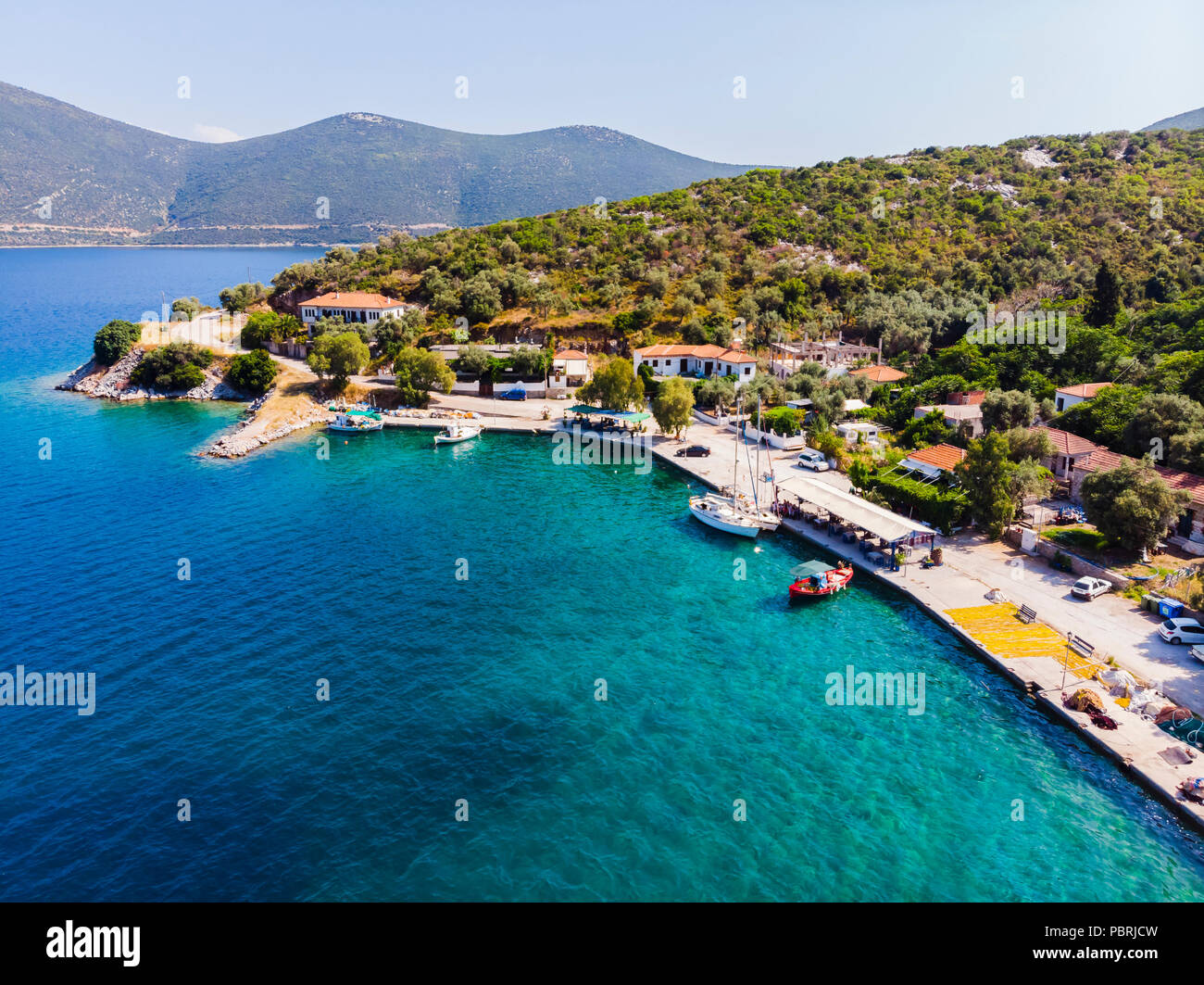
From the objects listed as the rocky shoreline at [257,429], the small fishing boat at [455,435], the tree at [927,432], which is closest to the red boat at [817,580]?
the tree at [927,432]

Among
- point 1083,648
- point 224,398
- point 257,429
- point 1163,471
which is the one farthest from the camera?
point 224,398

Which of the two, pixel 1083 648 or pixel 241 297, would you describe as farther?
pixel 241 297

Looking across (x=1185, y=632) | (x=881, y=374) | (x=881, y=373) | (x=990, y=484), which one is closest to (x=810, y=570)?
(x=990, y=484)

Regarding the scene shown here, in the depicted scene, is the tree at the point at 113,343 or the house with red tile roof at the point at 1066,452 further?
the tree at the point at 113,343

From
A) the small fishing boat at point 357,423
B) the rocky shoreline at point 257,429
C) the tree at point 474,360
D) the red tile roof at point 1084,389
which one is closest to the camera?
the red tile roof at point 1084,389

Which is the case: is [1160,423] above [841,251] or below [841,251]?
below

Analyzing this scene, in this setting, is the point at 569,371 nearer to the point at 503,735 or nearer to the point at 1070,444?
the point at 1070,444

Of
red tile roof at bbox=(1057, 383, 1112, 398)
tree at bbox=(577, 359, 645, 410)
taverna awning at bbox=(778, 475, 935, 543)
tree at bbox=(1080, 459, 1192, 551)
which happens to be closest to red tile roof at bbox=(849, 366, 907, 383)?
red tile roof at bbox=(1057, 383, 1112, 398)

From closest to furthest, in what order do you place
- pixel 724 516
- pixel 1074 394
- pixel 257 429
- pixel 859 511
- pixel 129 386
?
pixel 859 511, pixel 724 516, pixel 1074 394, pixel 257 429, pixel 129 386

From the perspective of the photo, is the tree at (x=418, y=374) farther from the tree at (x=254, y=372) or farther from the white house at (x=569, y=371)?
the tree at (x=254, y=372)
